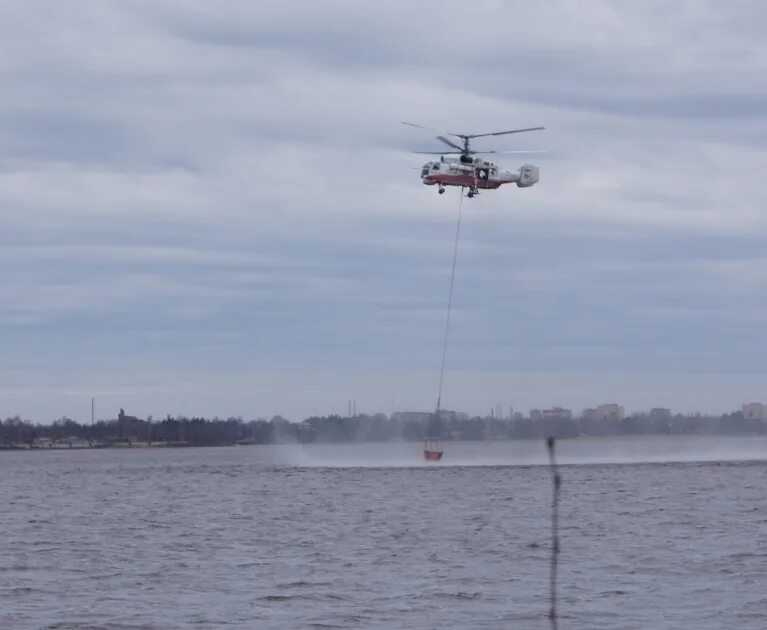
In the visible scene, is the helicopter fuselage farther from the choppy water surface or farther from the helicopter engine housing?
the choppy water surface

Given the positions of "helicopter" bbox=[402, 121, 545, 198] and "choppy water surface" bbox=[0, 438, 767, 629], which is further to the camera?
"helicopter" bbox=[402, 121, 545, 198]

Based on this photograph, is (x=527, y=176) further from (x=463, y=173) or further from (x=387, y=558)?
(x=387, y=558)

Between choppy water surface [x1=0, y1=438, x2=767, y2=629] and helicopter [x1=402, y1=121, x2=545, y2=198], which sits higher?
helicopter [x1=402, y1=121, x2=545, y2=198]

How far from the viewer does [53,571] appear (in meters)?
40.3

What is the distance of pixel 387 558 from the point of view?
136 feet

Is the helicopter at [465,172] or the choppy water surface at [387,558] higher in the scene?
the helicopter at [465,172]

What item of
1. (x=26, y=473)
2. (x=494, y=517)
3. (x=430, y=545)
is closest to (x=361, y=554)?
(x=430, y=545)

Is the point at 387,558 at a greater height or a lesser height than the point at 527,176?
lesser

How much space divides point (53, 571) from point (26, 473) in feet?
300

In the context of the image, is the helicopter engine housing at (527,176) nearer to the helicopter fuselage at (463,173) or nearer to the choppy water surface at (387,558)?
the helicopter fuselage at (463,173)

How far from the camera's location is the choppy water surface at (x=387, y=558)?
1243 inches

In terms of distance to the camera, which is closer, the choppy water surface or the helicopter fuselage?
the choppy water surface

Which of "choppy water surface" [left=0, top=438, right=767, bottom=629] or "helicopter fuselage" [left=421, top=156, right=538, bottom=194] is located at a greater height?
"helicopter fuselage" [left=421, top=156, right=538, bottom=194]

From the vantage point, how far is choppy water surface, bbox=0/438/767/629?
104 feet
